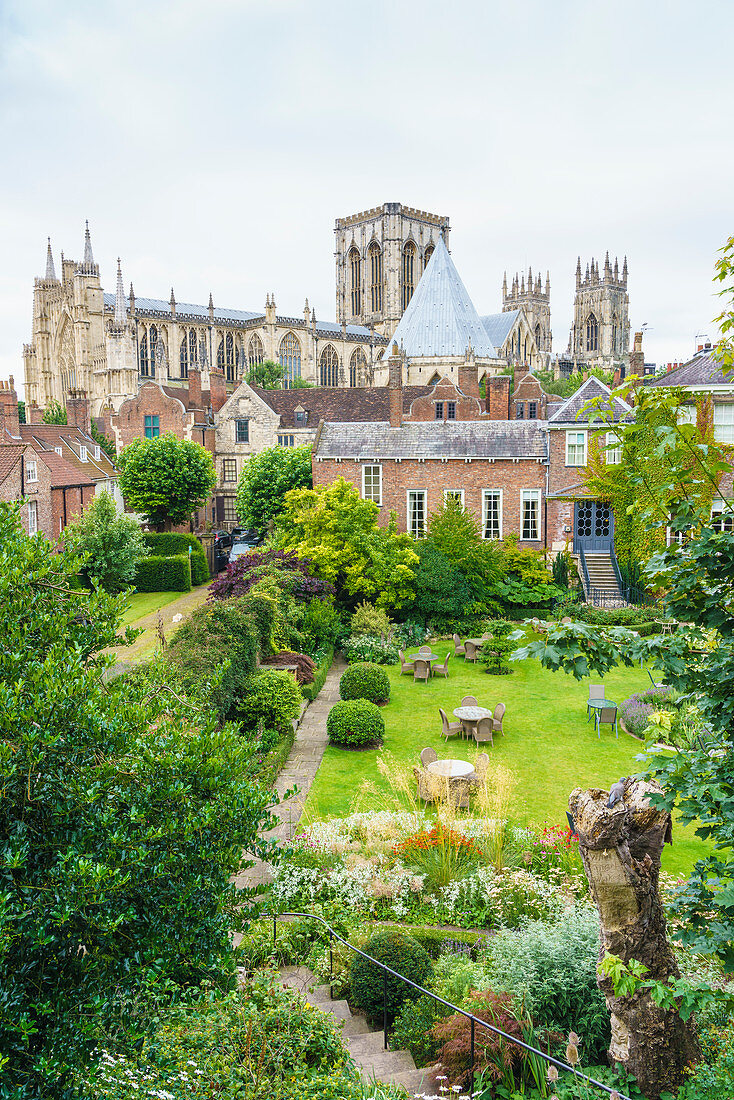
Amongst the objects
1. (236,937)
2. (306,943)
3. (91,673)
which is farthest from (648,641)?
(236,937)

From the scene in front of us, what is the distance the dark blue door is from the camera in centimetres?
3058

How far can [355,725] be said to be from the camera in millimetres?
16969

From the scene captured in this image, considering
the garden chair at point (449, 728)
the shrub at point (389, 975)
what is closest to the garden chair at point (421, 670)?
the garden chair at point (449, 728)

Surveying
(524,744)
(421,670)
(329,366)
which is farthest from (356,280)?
(524,744)

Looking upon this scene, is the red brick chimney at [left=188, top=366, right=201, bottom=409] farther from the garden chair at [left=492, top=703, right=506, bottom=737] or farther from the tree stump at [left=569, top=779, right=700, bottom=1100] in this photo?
the tree stump at [left=569, top=779, right=700, bottom=1100]

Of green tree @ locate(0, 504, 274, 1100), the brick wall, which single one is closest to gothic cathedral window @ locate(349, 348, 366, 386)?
the brick wall

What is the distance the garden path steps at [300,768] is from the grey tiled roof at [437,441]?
12.0 m

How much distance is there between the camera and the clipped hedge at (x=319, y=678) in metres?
19.6

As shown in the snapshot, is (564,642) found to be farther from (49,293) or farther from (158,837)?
(49,293)

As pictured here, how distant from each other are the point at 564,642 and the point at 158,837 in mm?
2914

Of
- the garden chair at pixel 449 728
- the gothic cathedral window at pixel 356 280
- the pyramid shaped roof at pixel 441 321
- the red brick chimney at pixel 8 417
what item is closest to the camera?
the garden chair at pixel 449 728

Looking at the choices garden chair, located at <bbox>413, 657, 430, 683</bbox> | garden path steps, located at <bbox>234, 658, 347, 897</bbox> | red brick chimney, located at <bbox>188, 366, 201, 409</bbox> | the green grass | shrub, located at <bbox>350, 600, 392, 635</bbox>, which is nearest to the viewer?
garden path steps, located at <bbox>234, 658, 347, 897</bbox>

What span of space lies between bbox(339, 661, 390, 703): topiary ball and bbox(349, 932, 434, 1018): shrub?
36.5ft

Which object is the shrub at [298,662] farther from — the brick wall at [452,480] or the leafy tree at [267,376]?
the leafy tree at [267,376]
